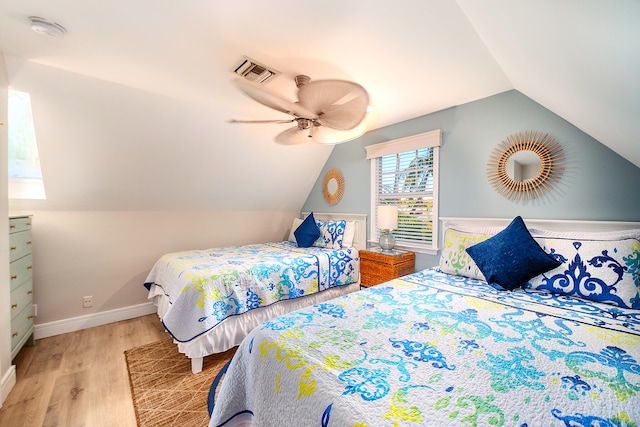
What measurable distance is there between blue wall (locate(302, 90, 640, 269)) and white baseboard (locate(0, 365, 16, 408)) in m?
3.63

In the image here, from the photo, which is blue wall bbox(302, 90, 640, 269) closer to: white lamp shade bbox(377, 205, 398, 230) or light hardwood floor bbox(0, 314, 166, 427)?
white lamp shade bbox(377, 205, 398, 230)

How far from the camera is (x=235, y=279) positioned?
7.83 feet

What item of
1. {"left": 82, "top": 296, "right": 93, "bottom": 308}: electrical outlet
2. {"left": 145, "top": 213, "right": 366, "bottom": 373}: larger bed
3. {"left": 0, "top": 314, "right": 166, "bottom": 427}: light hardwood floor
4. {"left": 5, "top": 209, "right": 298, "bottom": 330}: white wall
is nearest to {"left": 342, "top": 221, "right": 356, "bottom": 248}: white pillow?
{"left": 145, "top": 213, "right": 366, "bottom": 373}: larger bed

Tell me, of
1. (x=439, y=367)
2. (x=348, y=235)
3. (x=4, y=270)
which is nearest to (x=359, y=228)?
(x=348, y=235)

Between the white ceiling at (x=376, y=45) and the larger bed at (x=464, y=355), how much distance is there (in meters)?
0.97

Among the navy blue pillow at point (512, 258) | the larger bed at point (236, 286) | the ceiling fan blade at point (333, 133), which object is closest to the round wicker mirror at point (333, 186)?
the larger bed at point (236, 286)

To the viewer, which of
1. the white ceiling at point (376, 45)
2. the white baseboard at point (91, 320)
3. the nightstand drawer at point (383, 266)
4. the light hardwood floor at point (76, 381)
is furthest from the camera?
the nightstand drawer at point (383, 266)

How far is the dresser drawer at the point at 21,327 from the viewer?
214 centimetres

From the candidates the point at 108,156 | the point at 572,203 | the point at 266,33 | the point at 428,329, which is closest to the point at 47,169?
the point at 108,156

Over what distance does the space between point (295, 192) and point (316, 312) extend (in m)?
3.24

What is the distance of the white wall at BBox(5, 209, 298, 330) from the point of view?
2.85 meters

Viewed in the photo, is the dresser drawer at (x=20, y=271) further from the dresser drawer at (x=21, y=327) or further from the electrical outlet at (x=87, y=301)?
the electrical outlet at (x=87, y=301)

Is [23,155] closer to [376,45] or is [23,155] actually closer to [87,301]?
[87,301]

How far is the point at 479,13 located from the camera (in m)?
1.35
